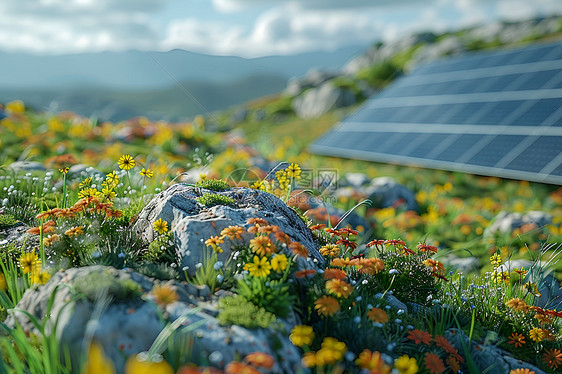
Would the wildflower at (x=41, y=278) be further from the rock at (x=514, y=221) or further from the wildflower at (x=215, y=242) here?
the rock at (x=514, y=221)

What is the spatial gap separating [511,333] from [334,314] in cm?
168

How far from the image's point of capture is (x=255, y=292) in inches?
98.6

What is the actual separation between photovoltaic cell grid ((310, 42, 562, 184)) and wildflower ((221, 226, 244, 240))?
6320 millimetres

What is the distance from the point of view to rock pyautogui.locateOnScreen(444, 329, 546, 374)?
9.47ft

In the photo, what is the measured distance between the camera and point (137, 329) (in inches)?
86.6

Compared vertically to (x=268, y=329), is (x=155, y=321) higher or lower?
higher

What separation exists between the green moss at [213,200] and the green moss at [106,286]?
1.08 meters

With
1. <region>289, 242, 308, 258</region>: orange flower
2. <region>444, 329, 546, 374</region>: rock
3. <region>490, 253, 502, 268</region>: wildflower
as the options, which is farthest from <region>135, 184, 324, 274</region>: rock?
<region>490, 253, 502, 268</region>: wildflower

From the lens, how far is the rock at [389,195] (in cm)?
795

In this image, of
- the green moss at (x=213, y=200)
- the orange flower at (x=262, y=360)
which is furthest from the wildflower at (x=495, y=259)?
the orange flower at (x=262, y=360)

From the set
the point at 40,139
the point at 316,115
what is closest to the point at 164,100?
the point at 316,115

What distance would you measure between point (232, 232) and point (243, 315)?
2.21 feet

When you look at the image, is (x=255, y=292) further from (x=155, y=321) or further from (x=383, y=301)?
(x=383, y=301)

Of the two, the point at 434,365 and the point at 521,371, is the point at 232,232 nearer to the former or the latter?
the point at 434,365
